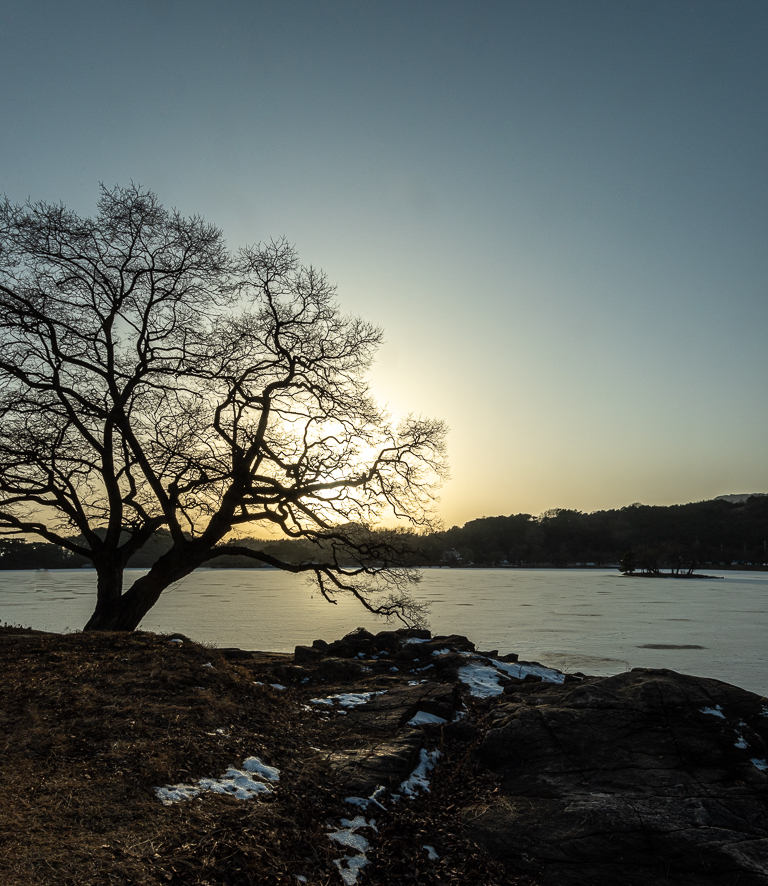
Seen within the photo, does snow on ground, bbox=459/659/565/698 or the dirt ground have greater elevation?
the dirt ground

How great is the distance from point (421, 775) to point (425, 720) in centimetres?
187

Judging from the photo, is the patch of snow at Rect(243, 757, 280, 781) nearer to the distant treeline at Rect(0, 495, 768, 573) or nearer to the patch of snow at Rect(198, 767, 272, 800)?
the patch of snow at Rect(198, 767, 272, 800)

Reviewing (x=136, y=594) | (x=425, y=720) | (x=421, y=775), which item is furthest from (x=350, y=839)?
(x=136, y=594)

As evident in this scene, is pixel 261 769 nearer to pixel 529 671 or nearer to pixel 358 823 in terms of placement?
pixel 358 823

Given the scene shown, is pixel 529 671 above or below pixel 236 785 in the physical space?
below

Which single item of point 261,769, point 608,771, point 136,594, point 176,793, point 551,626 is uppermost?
point 136,594

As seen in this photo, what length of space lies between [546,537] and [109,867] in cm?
16387

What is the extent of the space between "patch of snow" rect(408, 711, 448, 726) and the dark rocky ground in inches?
5.3

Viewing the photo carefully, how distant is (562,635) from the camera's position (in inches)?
1057

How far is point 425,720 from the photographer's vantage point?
9.13 m

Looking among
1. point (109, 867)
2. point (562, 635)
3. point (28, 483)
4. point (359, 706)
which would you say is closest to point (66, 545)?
point (28, 483)

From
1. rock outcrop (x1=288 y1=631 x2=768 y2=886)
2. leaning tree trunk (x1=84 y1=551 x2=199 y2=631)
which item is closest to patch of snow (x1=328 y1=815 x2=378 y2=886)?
rock outcrop (x1=288 y1=631 x2=768 y2=886)

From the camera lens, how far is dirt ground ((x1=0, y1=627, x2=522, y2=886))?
4.32m

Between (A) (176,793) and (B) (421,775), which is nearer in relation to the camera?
(A) (176,793)
